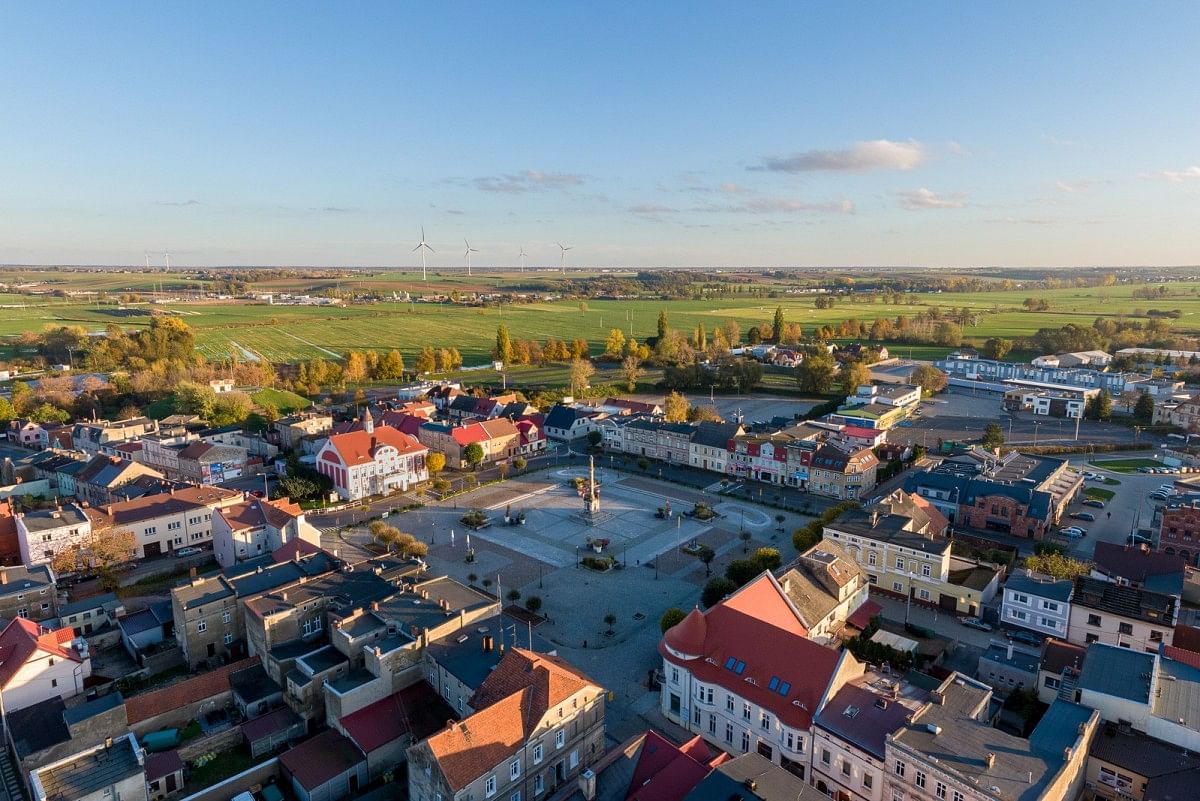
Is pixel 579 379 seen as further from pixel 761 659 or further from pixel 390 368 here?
pixel 761 659

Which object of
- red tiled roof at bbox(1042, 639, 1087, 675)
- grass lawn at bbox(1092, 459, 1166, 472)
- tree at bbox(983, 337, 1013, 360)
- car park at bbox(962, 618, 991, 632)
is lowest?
car park at bbox(962, 618, 991, 632)

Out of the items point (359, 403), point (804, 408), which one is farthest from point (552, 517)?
point (804, 408)

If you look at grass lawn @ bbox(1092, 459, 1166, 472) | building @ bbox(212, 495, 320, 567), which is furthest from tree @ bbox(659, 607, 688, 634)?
grass lawn @ bbox(1092, 459, 1166, 472)

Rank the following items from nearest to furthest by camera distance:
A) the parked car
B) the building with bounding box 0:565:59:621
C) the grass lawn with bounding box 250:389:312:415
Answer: the parked car, the building with bounding box 0:565:59:621, the grass lawn with bounding box 250:389:312:415

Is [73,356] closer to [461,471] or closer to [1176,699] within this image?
[461,471]

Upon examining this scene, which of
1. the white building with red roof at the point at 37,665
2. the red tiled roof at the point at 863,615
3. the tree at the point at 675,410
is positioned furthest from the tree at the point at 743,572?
the tree at the point at 675,410

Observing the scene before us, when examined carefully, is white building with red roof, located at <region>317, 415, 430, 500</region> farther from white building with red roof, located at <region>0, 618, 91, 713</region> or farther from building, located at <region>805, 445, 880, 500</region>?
building, located at <region>805, 445, 880, 500</region>
